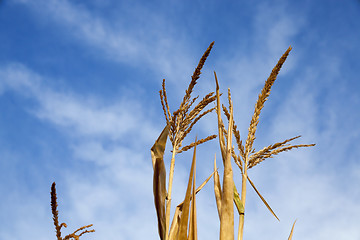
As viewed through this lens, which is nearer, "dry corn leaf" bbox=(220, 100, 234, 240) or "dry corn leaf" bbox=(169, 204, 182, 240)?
"dry corn leaf" bbox=(220, 100, 234, 240)

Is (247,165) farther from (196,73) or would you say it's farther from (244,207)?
(196,73)

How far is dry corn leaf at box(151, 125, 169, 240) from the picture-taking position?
3.84ft

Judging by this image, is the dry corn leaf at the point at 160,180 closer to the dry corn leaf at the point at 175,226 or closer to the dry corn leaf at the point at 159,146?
the dry corn leaf at the point at 159,146

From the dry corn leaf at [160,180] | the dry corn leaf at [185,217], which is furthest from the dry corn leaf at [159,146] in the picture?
the dry corn leaf at [185,217]

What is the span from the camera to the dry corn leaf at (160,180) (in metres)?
1.17

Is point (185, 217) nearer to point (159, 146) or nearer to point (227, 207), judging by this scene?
point (227, 207)

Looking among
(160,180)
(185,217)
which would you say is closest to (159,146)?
(160,180)

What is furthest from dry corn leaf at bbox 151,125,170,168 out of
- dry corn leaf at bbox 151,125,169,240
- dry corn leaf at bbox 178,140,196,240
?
dry corn leaf at bbox 178,140,196,240

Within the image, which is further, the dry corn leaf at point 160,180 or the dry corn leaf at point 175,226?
the dry corn leaf at point 175,226

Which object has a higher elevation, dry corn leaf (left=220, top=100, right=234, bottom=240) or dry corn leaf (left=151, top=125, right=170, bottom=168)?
dry corn leaf (left=151, top=125, right=170, bottom=168)

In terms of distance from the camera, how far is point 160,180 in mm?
1241

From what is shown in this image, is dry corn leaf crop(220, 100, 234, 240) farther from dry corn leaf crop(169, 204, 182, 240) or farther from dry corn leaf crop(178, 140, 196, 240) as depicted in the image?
dry corn leaf crop(169, 204, 182, 240)

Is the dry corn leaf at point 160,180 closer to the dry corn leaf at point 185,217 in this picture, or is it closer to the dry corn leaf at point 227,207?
the dry corn leaf at point 185,217

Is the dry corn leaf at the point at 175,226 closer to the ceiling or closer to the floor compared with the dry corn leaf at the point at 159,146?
closer to the floor
